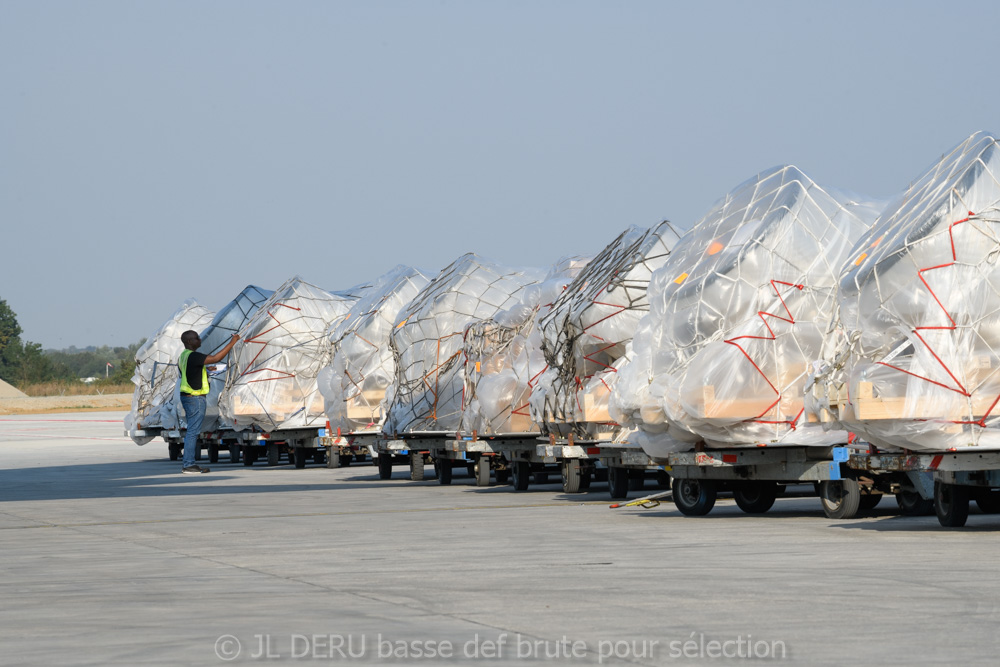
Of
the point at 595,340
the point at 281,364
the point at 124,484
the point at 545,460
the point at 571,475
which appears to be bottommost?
the point at 124,484

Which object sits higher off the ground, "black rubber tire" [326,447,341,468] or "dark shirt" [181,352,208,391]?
"dark shirt" [181,352,208,391]

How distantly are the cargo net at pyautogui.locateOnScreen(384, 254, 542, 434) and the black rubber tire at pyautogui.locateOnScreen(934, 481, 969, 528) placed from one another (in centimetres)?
1140

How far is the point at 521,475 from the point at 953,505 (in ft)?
29.6

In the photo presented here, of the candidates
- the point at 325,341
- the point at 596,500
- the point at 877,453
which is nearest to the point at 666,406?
the point at 877,453

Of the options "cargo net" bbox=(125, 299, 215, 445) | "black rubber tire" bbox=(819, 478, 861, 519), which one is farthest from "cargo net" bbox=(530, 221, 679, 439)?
"cargo net" bbox=(125, 299, 215, 445)

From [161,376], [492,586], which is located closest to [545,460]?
[492,586]

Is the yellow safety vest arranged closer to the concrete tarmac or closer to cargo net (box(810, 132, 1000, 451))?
the concrete tarmac

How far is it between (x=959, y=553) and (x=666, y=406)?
4.56m

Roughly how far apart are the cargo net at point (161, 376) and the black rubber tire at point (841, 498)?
2447cm

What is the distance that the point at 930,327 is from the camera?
11.8 m

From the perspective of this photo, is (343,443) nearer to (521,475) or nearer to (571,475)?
(521,475)

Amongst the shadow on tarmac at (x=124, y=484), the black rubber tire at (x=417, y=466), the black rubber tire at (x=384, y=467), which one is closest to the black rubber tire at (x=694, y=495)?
the shadow on tarmac at (x=124, y=484)

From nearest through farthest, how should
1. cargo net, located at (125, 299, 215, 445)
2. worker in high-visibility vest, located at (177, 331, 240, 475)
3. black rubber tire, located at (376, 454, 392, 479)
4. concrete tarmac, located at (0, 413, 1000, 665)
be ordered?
concrete tarmac, located at (0, 413, 1000, 665) → worker in high-visibility vest, located at (177, 331, 240, 475) → black rubber tire, located at (376, 454, 392, 479) → cargo net, located at (125, 299, 215, 445)

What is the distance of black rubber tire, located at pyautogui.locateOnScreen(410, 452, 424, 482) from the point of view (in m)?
24.1
